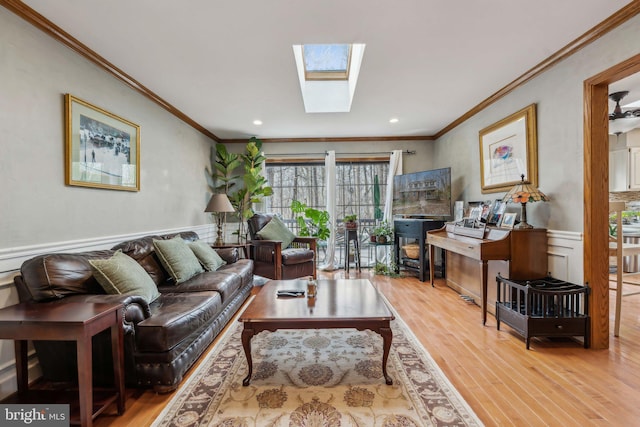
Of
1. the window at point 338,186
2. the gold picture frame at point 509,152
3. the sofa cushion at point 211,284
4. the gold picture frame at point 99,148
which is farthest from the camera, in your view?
the window at point 338,186

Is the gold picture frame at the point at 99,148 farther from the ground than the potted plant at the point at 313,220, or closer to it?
farther from the ground

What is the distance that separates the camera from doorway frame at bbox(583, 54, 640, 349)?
2.21 metres

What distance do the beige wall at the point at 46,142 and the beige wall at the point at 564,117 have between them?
13.0ft

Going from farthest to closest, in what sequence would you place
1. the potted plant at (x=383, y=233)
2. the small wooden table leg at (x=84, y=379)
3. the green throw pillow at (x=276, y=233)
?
the potted plant at (x=383, y=233)
the green throw pillow at (x=276, y=233)
the small wooden table leg at (x=84, y=379)

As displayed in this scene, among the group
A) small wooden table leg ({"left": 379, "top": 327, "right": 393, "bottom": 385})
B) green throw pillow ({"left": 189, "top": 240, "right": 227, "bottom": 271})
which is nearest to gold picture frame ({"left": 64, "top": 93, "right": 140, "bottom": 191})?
green throw pillow ({"left": 189, "top": 240, "right": 227, "bottom": 271})

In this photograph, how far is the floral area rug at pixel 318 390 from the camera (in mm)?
1535

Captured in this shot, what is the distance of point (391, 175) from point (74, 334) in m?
4.66

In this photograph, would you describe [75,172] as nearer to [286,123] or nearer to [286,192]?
[286,123]

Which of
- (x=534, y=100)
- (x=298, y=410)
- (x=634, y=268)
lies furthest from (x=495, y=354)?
(x=634, y=268)

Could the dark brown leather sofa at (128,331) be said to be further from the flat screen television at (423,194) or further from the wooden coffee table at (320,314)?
the flat screen television at (423,194)

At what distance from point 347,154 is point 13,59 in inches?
167

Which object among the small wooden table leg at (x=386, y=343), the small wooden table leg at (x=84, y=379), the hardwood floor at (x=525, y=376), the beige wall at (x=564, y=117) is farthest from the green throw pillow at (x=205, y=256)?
the beige wall at (x=564, y=117)

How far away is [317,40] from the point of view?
2.22 m

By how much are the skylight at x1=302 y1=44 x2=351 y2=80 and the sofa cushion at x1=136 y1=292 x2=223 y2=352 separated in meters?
2.57
